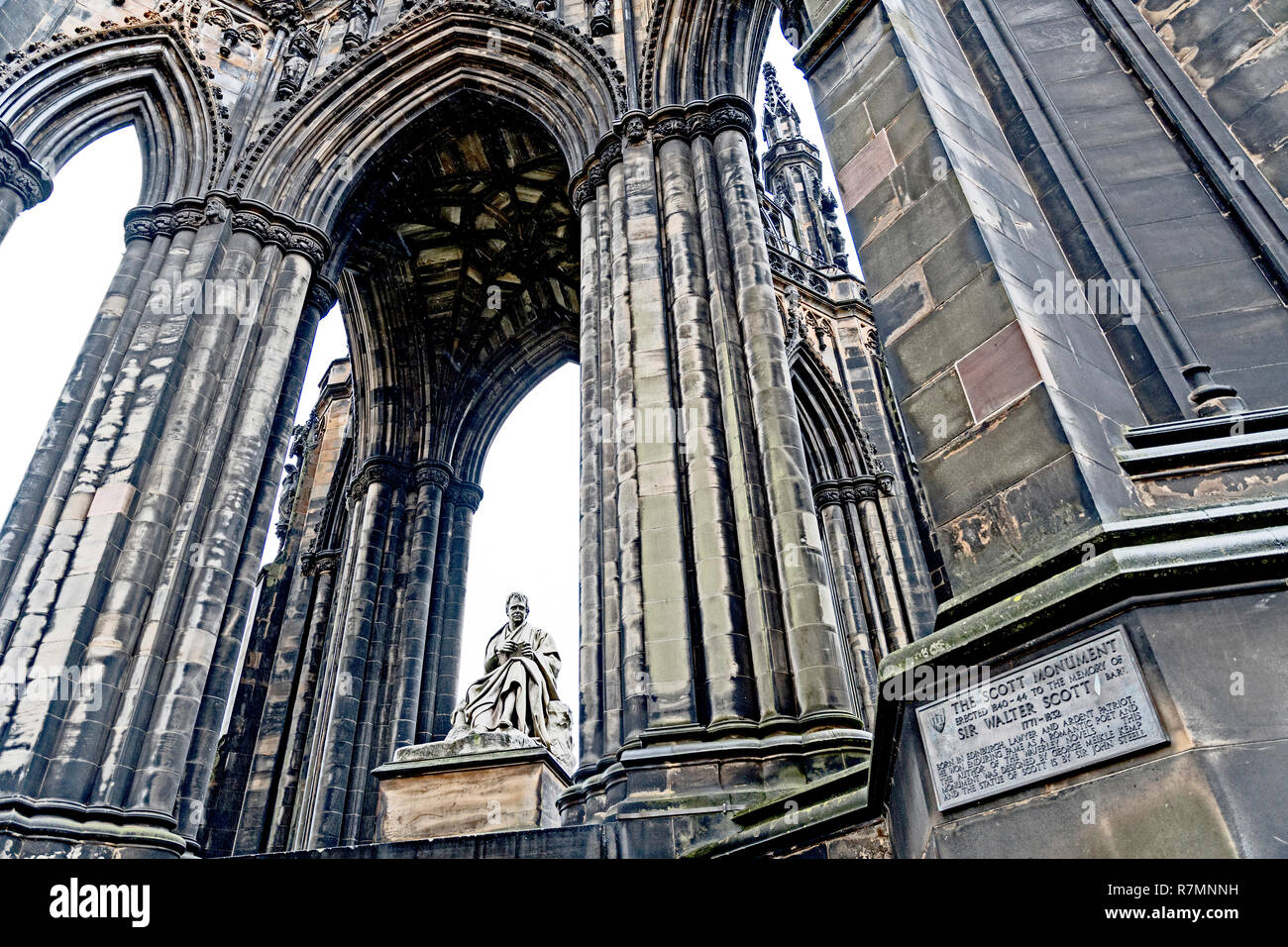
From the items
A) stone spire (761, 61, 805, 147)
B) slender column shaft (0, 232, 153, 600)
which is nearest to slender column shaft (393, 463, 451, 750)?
slender column shaft (0, 232, 153, 600)

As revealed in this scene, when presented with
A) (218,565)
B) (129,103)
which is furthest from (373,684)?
(129,103)

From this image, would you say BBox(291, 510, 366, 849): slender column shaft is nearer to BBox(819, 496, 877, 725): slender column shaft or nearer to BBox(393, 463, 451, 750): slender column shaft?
BBox(393, 463, 451, 750): slender column shaft

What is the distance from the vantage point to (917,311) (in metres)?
4.11

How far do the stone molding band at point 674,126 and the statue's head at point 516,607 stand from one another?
4820 mm

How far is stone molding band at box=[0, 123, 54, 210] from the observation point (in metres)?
10.5

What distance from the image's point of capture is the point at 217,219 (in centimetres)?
1123

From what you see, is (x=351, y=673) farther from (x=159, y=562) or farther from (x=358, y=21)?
(x=358, y=21)

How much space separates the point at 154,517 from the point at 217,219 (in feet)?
13.7

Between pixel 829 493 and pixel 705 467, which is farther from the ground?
pixel 829 493

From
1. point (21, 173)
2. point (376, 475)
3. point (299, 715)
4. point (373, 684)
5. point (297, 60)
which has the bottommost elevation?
point (299, 715)

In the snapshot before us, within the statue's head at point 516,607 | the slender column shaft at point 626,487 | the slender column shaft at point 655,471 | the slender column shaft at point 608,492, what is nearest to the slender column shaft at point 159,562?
the statue's head at point 516,607

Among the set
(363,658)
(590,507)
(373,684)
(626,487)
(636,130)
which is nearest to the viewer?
(626,487)

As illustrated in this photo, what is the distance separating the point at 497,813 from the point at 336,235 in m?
8.47
